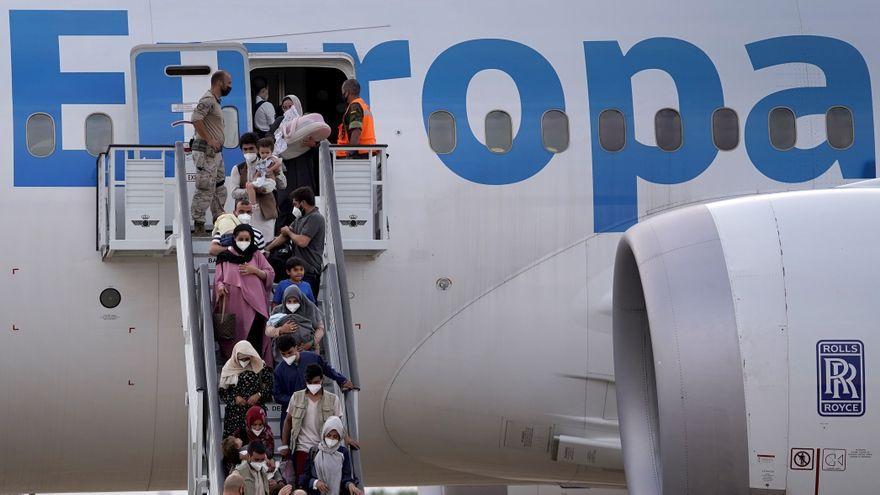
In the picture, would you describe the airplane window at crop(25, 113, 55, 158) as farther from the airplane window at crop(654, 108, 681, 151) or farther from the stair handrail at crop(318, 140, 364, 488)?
the airplane window at crop(654, 108, 681, 151)

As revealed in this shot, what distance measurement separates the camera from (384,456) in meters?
13.9

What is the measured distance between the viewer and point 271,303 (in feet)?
38.5

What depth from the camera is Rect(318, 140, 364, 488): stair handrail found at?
1145 cm

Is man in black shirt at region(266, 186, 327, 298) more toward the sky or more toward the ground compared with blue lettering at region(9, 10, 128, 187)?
more toward the ground

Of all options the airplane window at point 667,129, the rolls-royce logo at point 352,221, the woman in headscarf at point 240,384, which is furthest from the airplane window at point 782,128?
the woman in headscarf at point 240,384

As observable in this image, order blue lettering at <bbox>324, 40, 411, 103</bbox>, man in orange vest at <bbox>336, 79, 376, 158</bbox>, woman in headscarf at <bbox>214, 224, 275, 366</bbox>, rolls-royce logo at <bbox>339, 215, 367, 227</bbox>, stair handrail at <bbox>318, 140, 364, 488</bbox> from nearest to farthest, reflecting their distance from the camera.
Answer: stair handrail at <bbox>318, 140, 364, 488</bbox>
woman in headscarf at <bbox>214, 224, 275, 366</bbox>
rolls-royce logo at <bbox>339, 215, 367, 227</bbox>
man in orange vest at <bbox>336, 79, 376, 158</bbox>
blue lettering at <bbox>324, 40, 411, 103</bbox>

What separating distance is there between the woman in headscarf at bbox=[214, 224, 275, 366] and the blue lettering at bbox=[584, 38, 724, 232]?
3275mm

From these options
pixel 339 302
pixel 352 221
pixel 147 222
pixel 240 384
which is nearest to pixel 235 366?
pixel 240 384

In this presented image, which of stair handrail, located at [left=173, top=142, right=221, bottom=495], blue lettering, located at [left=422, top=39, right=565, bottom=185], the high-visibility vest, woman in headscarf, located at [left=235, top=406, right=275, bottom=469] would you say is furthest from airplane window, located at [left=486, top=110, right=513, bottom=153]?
woman in headscarf, located at [left=235, top=406, right=275, bottom=469]

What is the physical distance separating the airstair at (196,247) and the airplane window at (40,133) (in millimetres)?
456

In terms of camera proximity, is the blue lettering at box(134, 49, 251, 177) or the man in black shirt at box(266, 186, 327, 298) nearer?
the man in black shirt at box(266, 186, 327, 298)

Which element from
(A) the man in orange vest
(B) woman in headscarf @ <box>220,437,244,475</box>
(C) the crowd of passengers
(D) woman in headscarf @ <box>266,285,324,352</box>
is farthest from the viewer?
(A) the man in orange vest

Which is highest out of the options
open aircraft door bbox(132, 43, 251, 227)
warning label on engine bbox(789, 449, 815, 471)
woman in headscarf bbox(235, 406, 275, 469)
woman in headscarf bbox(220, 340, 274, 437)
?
open aircraft door bbox(132, 43, 251, 227)

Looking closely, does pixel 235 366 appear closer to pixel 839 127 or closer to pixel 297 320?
pixel 297 320
